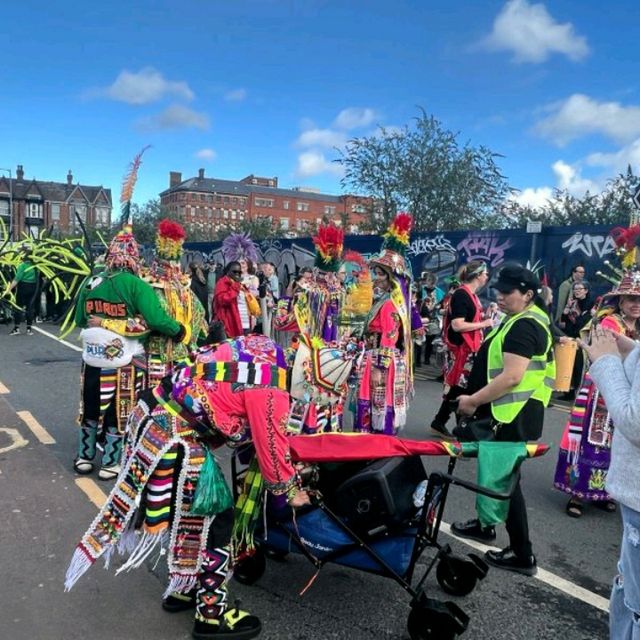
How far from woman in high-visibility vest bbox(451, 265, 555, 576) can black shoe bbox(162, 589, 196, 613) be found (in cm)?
173

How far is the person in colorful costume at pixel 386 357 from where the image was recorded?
4887 mm

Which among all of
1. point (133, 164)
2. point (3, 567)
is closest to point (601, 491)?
point (3, 567)

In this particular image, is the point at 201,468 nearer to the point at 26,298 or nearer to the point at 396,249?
the point at 396,249

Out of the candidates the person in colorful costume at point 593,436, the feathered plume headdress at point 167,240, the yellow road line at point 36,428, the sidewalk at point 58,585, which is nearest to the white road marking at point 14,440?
the yellow road line at point 36,428

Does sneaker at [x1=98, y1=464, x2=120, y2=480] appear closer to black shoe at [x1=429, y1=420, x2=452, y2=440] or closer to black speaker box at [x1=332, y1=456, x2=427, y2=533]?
black speaker box at [x1=332, y1=456, x2=427, y2=533]

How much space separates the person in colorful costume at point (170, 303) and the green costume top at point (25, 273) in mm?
8212

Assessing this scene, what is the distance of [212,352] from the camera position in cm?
266

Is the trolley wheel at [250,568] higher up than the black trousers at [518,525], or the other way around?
the black trousers at [518,525]

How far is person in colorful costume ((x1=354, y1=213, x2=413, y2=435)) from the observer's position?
4.89 m

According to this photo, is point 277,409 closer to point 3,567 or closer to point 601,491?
point 3,567

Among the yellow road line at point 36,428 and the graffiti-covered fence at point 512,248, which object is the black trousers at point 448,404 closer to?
the yellow road line at point 36,428

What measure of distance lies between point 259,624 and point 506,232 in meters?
9.25

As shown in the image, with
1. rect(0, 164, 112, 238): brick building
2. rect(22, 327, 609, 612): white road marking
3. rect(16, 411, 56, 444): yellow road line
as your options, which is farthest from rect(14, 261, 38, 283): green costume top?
rect(0, 164, 112, 238): brick building

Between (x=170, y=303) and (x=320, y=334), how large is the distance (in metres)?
1.61
